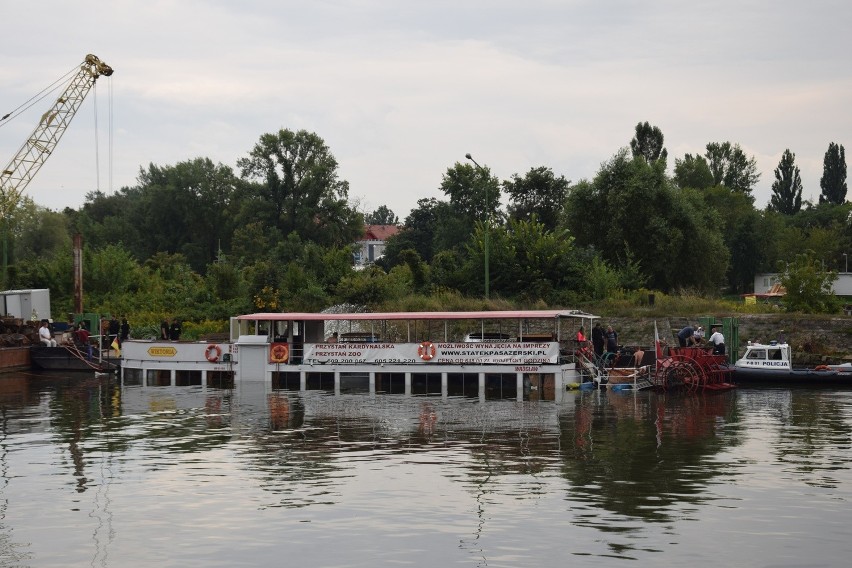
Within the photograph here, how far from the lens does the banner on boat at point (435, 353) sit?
4203cm

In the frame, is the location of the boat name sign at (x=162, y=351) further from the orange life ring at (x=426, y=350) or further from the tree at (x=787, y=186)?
the tree at (x=787, y=186)

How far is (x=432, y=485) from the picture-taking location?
22.3m

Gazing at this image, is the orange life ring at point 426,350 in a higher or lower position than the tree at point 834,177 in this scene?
lower

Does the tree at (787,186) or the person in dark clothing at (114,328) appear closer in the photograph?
the person in dark clothing at (114,328)

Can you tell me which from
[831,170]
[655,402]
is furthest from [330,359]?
[831,170]

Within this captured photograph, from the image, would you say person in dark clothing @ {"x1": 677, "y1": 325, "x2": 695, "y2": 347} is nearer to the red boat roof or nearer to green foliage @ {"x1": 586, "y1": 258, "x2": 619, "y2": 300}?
the red boat roof

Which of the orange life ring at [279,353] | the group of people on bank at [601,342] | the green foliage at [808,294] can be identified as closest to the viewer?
the group of people on bank at [601,342]

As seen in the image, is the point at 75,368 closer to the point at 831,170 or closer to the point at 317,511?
the point at 317,511

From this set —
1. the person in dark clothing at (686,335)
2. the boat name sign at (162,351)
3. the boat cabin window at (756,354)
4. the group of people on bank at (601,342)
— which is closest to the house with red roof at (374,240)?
the boat name sign at (162,351)

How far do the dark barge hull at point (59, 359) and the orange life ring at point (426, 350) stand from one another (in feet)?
61.7

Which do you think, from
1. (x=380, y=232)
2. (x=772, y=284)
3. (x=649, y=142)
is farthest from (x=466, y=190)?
→ (x=380, y=232)

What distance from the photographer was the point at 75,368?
5478 cm

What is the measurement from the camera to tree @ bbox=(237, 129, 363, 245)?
105188 millimetres

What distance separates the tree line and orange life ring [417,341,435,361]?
13363 mm
